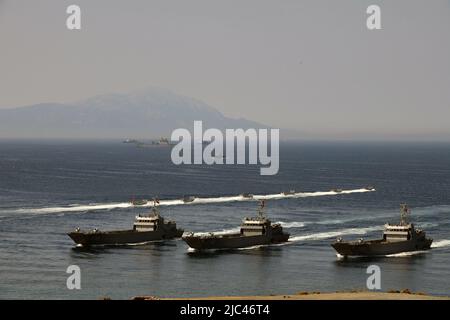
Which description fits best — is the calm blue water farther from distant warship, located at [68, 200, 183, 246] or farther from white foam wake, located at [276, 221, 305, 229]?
distant warship, located at [68, 200, 183, 246]

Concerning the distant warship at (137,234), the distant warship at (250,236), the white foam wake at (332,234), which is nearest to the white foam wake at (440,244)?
the white foam wake at (332,234)

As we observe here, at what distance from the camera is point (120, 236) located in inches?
5325

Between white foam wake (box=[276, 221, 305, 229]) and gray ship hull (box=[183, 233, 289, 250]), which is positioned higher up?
white foam wake (box=[276, 221, 305, 229])

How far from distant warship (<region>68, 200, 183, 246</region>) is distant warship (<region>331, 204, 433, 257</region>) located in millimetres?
30510

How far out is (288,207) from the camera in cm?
18488

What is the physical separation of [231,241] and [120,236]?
17182mm

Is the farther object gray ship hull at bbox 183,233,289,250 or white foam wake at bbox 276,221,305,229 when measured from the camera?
white foam wake at bbox 276,221,305,229

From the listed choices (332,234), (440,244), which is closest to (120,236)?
A: (332,234)

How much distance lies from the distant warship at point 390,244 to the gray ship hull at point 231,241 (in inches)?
560

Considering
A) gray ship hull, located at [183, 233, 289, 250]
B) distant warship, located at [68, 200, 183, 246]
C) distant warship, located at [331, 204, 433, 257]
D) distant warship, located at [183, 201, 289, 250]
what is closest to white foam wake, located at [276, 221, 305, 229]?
distant warship, located at [183, 201, 289, 250]

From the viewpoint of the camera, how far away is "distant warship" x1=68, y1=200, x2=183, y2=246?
130750 mm

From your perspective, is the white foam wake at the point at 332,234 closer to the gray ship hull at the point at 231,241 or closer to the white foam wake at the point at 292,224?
the gray ship hull at the point at 231,241

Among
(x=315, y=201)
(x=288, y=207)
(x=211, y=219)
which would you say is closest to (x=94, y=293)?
(x=211, y=219)

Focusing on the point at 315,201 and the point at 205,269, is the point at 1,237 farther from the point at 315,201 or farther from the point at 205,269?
the point at 315,201
